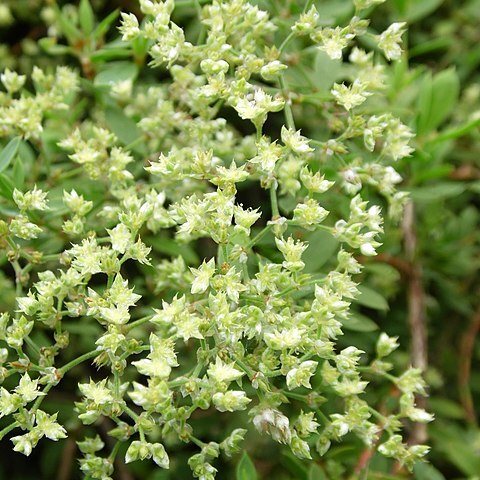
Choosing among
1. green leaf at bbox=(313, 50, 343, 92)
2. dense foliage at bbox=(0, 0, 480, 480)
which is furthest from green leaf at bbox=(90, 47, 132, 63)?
green leaf at bbox=(313, 50, 343, 92)

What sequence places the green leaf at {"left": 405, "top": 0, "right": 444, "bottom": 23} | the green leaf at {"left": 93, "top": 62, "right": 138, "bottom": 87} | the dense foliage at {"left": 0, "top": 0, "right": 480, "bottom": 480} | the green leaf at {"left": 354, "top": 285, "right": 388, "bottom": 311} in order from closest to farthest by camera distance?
the dense foliage at {"left": 0, "top": 0, "right": 480, "bottom": 480} < the green leaf at {"left": 354, "top": 285, "right": 388, "bottom": 311} < the green leaf at {"left": 93, "top": 62, "right": 138, "bottom": 87} < the green leaf at {"left": 405, "top": 0, "right": 444, "bottom": 23}

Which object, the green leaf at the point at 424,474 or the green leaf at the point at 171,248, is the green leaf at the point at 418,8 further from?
the green leaf at the point at 424,474

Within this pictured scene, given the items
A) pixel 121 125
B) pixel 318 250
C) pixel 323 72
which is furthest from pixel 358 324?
pixel 121 125

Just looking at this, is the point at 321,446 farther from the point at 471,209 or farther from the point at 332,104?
the point at 471,209

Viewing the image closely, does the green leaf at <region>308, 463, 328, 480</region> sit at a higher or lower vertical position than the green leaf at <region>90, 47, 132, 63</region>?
lower

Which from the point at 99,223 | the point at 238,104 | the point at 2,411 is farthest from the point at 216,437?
the point at 238,104

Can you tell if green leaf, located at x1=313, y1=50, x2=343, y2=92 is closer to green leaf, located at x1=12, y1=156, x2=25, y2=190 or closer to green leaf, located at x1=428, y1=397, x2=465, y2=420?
green leaf, located at x1=12, y1=156, x2=25, y2=190
